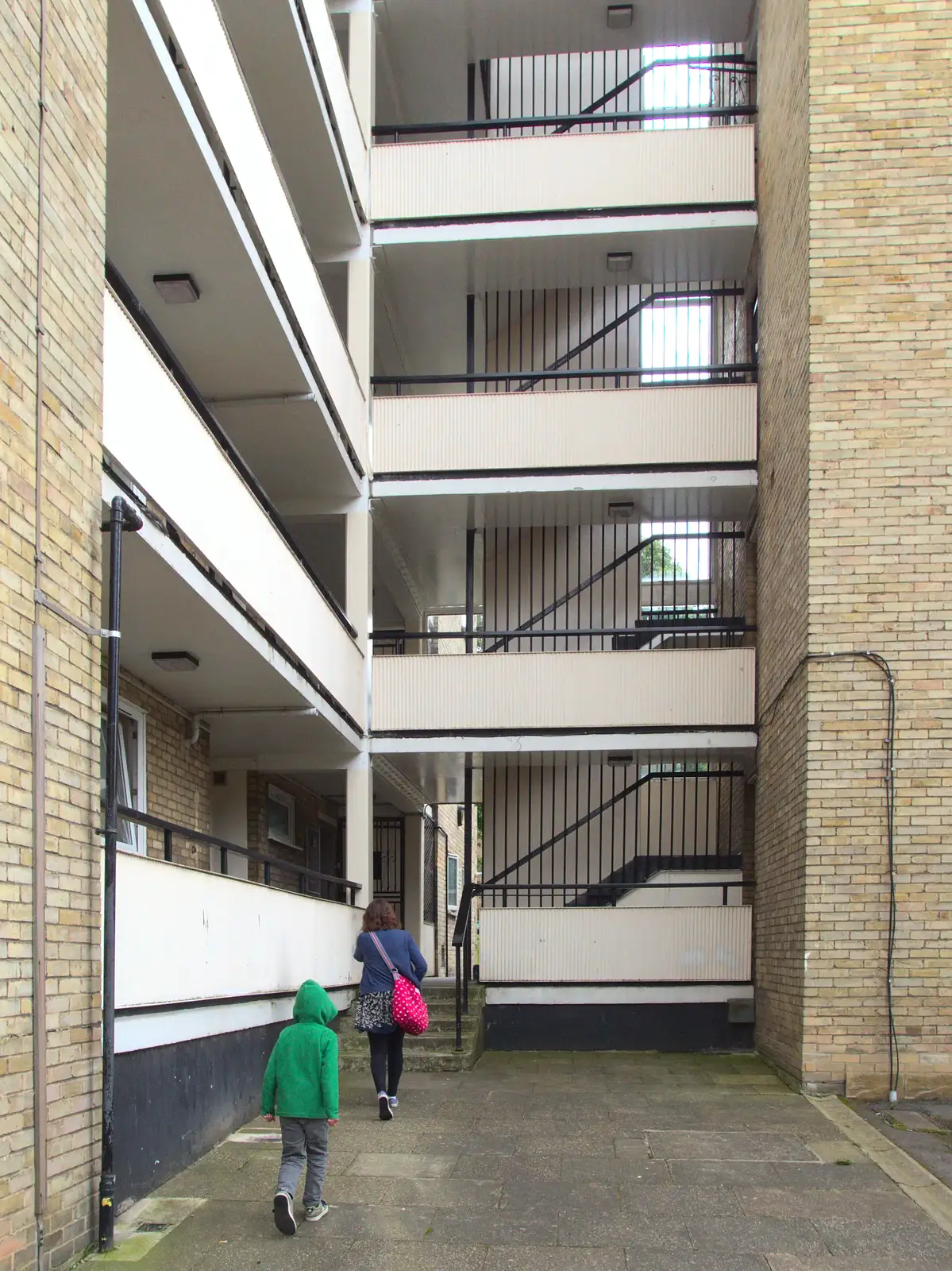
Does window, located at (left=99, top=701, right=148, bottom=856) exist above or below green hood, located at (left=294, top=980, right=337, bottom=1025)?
above

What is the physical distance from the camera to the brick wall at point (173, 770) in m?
10.6

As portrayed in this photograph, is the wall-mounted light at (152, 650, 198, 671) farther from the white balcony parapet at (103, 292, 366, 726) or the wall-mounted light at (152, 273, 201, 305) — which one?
the wall-mounted light at (152, 273, 201, 305)

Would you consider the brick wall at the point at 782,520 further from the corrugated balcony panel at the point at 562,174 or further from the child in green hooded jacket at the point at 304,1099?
the child in green hooded jacket at the point at 304,1099

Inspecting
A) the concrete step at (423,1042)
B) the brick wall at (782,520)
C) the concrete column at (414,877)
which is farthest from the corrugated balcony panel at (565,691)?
the concrete column at (414,877)

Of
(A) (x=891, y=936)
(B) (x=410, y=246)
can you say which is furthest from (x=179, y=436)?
(B) (x=410, y=246)

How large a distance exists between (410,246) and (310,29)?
3084 mm

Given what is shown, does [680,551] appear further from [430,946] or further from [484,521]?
[430,946]

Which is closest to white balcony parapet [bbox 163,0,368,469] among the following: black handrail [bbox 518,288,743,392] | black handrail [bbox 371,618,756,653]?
black handrail [bbox 371,618,756,653]

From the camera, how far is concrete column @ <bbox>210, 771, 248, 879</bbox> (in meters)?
13.7

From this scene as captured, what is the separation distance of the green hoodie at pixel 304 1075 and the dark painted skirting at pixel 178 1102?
710mm

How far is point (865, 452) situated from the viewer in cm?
1032

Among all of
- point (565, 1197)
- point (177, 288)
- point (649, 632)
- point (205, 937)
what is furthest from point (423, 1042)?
point (177, 288)

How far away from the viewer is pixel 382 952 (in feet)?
30.6

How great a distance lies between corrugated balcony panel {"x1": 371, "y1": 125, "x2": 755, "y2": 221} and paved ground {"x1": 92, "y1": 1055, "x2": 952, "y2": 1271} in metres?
9.08
